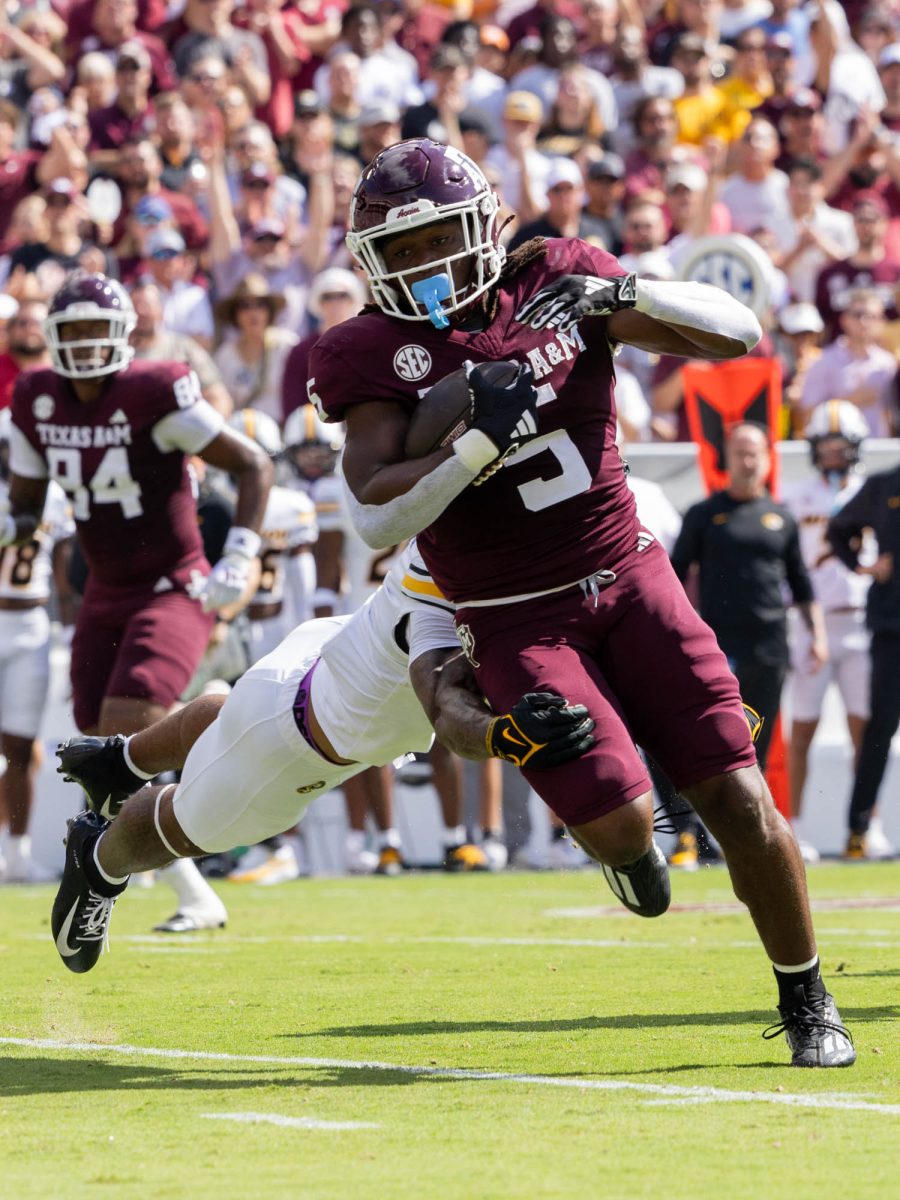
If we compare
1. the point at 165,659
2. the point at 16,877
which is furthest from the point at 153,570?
the point at 16,877

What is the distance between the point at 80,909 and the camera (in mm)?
5324

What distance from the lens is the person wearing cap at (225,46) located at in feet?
45.3

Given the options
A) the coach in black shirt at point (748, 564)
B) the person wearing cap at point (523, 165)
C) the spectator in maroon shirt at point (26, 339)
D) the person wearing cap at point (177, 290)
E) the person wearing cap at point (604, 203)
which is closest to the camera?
the coach in black shirt at point (748, 564)

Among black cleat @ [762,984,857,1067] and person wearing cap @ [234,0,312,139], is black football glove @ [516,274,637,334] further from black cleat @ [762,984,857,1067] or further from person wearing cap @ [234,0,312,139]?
person wearing cap @ [234,0,312,139]

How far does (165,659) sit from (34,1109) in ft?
11.0

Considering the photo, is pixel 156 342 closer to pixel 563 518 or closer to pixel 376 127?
pixel 376 127

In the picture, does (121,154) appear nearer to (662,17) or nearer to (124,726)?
(662,17)

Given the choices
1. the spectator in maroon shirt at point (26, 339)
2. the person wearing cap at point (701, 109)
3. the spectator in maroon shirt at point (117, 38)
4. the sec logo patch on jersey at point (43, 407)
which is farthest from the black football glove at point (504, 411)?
the person wearing cap at point (701, 109)

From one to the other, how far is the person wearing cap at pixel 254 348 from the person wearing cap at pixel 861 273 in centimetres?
353

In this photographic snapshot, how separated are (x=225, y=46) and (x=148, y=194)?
6.03ft

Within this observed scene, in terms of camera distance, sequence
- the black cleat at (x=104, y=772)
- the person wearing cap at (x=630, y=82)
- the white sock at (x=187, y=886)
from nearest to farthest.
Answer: the black cleat at (x=104, y=772)
the white sock at (x=187, y=886)
the person wearing cap at (x=630, y=82)

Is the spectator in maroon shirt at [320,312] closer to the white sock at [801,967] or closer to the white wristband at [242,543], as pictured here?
the white wristband at [242,543]

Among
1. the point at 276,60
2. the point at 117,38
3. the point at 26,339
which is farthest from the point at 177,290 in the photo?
the point at 276,60

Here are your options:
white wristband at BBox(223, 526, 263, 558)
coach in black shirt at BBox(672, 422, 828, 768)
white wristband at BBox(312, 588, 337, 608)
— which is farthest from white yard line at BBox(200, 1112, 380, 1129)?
white wristband at BBox(312, 588, 337, 608)
